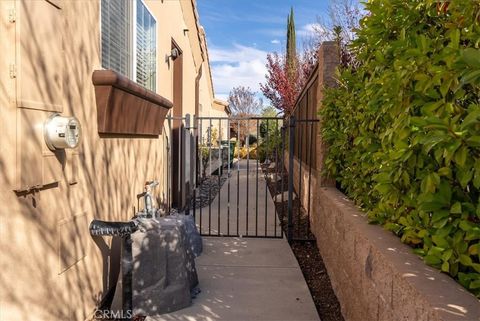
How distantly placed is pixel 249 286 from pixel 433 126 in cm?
294

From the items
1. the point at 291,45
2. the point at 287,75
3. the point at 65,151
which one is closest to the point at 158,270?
the point at 65,151

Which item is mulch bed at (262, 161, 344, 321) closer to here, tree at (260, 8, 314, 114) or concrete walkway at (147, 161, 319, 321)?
concrete walkway at (147, 161, 319, 321)

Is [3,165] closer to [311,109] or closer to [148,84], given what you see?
[148,84]

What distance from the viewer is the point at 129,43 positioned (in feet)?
15.4

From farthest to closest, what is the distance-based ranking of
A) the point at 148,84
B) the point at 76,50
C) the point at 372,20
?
the point at 148,84 < the point at 76,50 < the point at 372,20

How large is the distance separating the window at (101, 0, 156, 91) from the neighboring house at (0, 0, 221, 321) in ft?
0.04

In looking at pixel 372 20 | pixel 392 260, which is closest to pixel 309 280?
pixel 392 260

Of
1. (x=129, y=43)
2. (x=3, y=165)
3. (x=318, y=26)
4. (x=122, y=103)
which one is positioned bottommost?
(x=3, y=165)

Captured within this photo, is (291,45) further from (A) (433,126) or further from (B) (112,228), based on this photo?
(A) (433,126)

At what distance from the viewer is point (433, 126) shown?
155cm

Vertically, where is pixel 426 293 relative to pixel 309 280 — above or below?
above

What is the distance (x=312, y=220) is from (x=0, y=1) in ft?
16.3

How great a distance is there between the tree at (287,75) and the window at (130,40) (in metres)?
8.78
